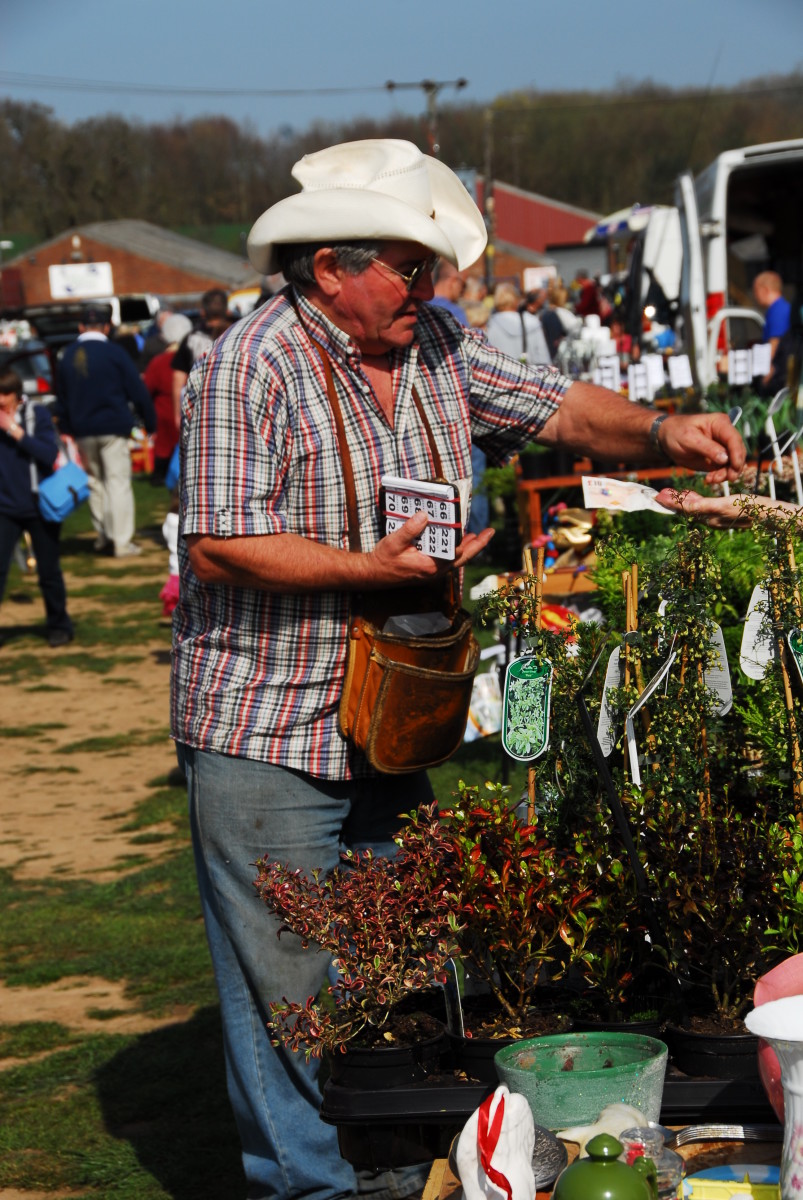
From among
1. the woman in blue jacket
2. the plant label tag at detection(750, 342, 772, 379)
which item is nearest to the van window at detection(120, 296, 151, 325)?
the woman in blue jacket

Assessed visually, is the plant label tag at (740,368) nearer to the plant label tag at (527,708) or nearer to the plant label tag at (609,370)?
the plant label tag at (609,370)

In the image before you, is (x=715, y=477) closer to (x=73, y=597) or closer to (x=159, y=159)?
(x=73, y=597)

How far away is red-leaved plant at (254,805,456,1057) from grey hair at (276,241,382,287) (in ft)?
3.18

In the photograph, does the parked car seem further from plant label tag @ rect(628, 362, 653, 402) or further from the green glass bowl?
the green glass bowl

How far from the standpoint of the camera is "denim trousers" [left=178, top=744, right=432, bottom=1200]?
2459mm

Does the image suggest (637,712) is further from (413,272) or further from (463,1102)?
(413,272)

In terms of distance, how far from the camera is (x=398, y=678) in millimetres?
2383

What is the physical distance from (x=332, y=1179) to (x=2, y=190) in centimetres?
7103

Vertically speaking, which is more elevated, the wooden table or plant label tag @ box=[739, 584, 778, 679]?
plant label tag @ box=[739, 584, 778, 679]

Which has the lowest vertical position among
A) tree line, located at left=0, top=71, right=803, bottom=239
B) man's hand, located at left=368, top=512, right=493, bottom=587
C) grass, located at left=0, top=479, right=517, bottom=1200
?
grass, located at left=0, top=479, right=517, bottom=1200

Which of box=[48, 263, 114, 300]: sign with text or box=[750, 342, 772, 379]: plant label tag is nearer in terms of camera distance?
box=[750, 342, 772, 379]: plant label tag

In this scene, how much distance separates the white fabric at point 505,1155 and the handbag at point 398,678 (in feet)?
3.09

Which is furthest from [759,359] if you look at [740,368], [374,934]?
[374,934]

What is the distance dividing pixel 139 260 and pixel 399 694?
215 feet
